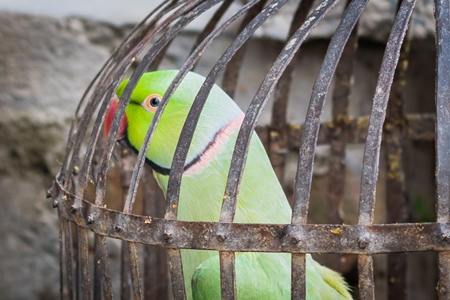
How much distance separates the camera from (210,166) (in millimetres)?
896

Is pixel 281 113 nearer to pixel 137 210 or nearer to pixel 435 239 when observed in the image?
pixel 137 210

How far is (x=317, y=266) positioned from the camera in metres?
0.99

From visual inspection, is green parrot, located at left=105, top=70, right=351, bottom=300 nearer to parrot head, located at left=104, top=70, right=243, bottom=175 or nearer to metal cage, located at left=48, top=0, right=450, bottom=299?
parrot head, located at left=104, top=70, right=243, bottom=175

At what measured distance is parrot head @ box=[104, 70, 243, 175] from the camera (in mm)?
904

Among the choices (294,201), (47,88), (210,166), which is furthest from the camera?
(47,88)

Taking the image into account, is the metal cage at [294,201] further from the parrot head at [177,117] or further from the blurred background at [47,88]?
the blurred background at [47,88]

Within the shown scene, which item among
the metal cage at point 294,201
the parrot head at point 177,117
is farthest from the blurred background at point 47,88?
the metal cage at point 294,201

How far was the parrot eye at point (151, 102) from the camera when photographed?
91cm

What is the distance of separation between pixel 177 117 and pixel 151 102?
0.15 feet

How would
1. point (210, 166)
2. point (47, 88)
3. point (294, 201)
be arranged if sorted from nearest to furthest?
point (294, 201), point (210, 166), point (47, 88)

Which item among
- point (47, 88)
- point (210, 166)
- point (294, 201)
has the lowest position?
point (294, 201)

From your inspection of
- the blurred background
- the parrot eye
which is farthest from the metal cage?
the blurred background

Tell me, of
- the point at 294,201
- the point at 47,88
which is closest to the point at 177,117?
the point at 294,201

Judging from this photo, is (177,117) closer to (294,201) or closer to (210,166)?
(210,166)
